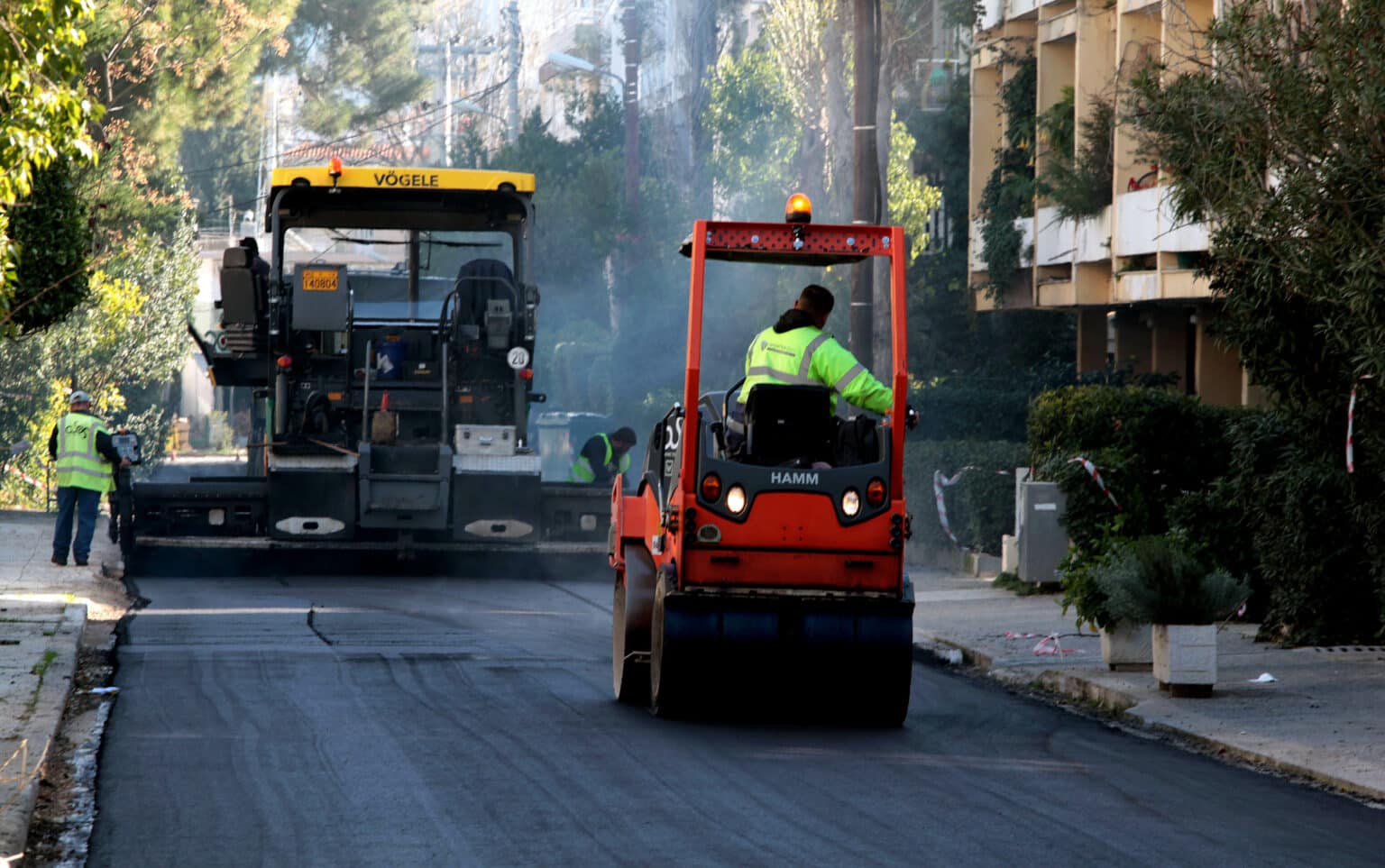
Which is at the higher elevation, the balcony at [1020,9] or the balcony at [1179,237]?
the balcony at [1020,9]

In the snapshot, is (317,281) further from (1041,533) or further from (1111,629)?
(1111,629)

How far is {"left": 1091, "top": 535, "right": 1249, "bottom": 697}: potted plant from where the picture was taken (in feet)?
34.1

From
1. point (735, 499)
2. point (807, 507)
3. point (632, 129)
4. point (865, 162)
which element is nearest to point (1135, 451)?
point (865, 162)

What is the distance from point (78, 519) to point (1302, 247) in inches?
447

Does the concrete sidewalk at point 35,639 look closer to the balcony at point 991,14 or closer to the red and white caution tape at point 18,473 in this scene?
the red and white caution tape at point 18,473

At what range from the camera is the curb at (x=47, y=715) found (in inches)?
262

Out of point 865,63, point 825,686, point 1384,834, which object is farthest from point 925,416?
point 1384,834

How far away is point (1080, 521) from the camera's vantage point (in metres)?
15.0

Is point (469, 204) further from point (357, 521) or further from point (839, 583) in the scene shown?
point (839, 583)

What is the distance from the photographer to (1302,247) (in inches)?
392

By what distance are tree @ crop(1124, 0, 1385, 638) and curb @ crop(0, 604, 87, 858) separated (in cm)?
636

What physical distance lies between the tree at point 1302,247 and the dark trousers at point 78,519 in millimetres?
9920

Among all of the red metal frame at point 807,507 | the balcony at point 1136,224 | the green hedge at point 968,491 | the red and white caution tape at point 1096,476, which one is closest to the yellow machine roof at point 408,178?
the green hedge at point 968,491

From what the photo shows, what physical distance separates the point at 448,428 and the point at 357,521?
122 cm
